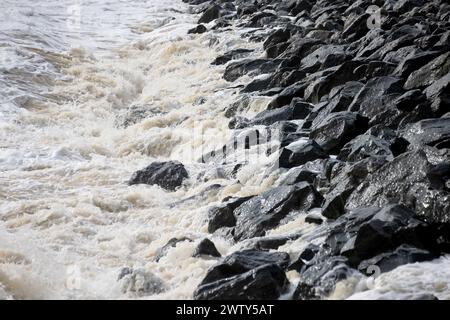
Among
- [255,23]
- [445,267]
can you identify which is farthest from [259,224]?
[255,23]

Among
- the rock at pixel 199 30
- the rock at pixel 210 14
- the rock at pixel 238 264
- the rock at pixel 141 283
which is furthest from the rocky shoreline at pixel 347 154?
the rock at pixel 210 14

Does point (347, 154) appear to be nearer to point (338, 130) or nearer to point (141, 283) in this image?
point (338, 130)

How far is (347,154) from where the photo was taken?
343 inches

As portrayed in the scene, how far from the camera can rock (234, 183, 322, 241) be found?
769 centimetres

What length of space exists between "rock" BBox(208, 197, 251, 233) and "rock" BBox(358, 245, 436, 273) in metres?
2.50

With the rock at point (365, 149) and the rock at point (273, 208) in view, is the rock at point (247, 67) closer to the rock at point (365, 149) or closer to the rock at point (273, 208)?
the rock at point (365, 149)

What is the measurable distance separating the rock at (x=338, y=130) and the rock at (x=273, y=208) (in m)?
1.49

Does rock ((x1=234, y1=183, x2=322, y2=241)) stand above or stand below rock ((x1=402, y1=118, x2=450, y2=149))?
below

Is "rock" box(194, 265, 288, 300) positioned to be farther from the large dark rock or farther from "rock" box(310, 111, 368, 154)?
"rock" box(310, 111, 368, 154)

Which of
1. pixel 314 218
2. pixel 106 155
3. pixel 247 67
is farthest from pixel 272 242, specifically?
pixel 247 67

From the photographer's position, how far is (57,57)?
18469mm

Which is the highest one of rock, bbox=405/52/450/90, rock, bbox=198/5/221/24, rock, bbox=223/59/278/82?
rock, bbox=198/5/221/24

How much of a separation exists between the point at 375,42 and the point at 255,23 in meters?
7.98

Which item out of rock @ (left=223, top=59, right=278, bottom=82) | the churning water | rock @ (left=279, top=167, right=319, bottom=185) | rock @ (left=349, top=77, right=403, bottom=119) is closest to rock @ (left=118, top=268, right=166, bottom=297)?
the churning water
